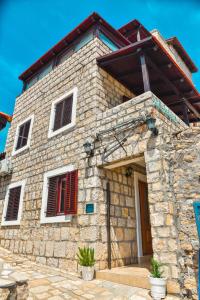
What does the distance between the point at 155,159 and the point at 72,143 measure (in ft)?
9.83

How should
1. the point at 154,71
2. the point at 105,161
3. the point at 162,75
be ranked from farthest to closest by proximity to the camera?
the point at 154,71 → the point at 162,75 → the point at 105,161

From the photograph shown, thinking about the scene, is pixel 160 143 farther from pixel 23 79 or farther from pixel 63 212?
pixel 23 79

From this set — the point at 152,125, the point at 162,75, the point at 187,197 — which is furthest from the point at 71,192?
the point at 162,75

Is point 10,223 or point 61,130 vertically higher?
point 61,130

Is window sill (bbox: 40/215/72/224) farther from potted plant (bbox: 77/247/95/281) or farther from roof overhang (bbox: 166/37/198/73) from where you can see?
roof overhang (bbox: 166/37/198/73)

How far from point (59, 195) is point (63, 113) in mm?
2993

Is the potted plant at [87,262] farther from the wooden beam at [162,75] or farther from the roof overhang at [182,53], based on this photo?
the roof overhang at [182,53]

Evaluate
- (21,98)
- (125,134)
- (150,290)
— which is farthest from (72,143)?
(21,98)

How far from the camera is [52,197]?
6.69 m

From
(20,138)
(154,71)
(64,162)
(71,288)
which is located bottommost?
(71,288)

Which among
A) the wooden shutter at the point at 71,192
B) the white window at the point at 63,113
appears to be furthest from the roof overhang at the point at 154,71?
the wooden shutter at the point at 71,192

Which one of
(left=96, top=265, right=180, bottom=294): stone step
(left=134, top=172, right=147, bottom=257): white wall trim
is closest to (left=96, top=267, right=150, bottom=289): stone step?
(left=96, top=265, right=180, bottom=294): stone step

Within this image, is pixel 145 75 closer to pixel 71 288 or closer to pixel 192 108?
pixel 192 108

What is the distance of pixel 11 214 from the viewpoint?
27.3ft
